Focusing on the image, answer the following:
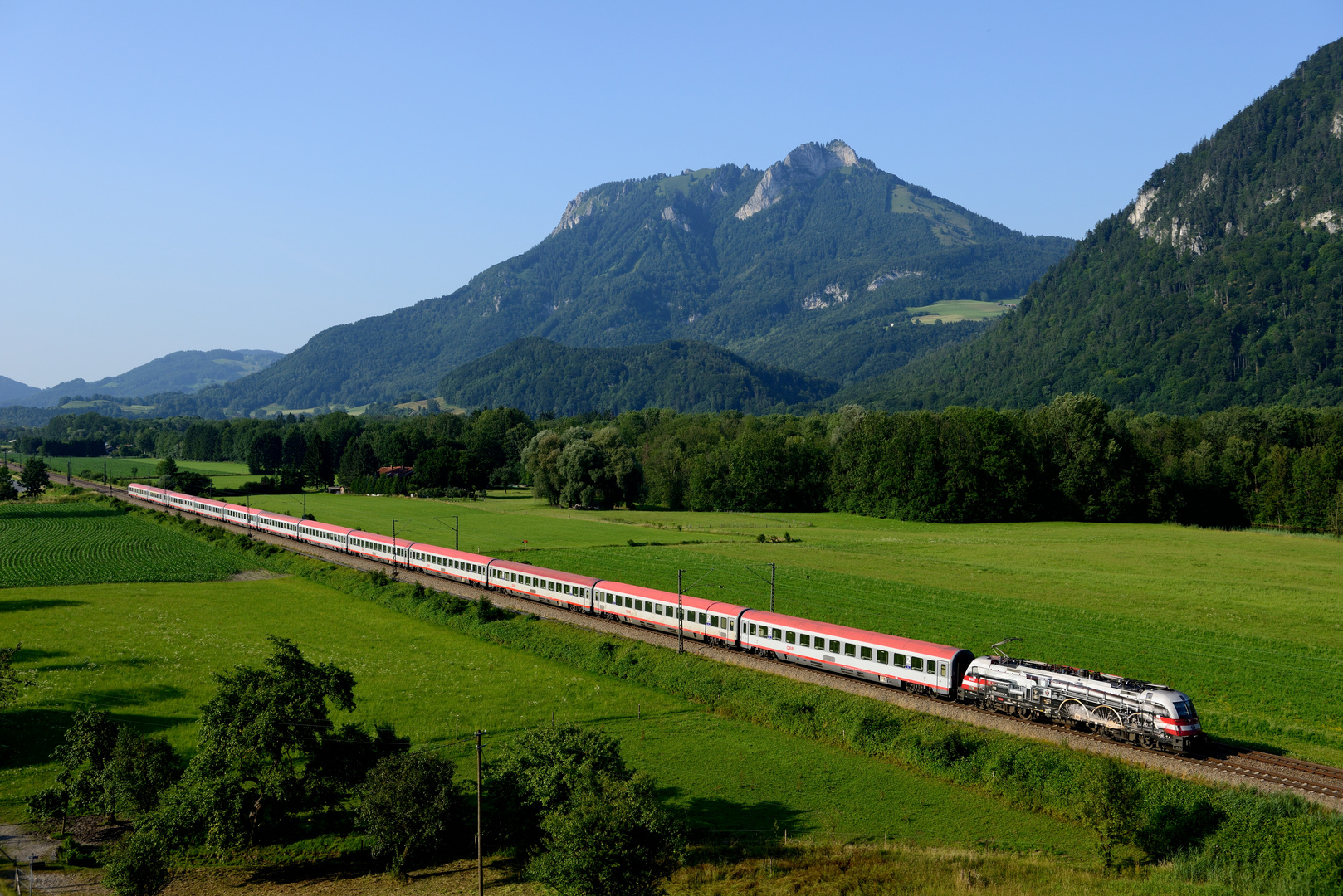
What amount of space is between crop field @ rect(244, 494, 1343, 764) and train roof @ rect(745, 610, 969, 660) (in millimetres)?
7450

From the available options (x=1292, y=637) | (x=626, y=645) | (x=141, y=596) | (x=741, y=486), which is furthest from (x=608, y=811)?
(x=741, y=486)

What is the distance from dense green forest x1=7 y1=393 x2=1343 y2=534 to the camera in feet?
340

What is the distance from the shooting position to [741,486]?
121125 mm

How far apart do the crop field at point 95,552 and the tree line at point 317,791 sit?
46488 millimetres

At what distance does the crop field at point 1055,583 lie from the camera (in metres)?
37.4

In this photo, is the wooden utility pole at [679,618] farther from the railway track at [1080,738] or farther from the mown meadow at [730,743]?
the mown meadow at [730,743]

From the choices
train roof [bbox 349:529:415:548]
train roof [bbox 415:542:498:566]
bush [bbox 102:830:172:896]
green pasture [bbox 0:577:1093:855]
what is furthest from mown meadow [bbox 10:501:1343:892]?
train roof [bbox 349:529:415:548]

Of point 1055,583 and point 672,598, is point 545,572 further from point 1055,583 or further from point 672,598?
point 1055,583

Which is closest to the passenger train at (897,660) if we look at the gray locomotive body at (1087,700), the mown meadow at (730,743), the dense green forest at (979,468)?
the gray locomotive body at (1087,700)

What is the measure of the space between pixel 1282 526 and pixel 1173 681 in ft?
266

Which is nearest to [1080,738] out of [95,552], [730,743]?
[730,743]

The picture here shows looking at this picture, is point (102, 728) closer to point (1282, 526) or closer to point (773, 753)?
point (773, 753)

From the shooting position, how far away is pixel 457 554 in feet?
217

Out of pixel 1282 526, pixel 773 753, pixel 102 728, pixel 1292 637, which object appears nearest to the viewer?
pixel 102 728
